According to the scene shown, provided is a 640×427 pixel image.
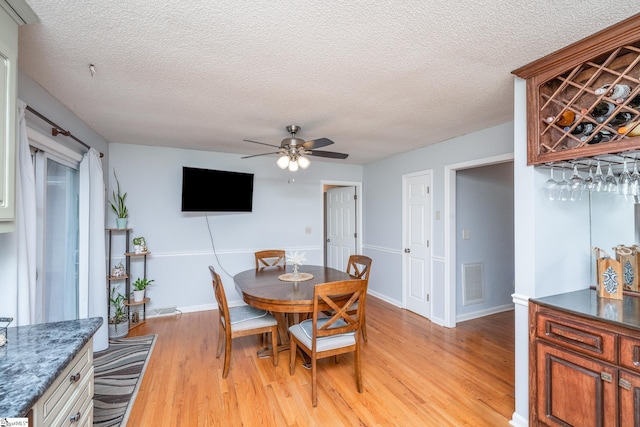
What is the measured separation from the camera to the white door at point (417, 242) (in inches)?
160

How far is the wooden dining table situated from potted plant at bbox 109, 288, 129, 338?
1584 mm

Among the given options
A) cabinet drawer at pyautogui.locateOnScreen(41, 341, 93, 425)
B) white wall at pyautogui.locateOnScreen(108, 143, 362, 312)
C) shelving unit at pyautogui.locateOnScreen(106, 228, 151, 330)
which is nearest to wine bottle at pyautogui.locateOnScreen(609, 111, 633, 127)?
cabinet drawer at pyautogui.locateOnScreen(41, 341, 93, 425)

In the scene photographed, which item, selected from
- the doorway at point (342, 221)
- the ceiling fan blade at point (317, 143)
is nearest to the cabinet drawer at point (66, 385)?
the ceiling fan blade at point (317, 143)

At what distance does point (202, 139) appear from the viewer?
373cm

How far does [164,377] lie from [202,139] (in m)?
2.63

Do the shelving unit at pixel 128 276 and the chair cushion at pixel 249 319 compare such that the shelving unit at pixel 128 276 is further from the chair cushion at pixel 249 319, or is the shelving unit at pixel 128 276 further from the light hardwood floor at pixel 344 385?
the chair cushion at pixel 249 319

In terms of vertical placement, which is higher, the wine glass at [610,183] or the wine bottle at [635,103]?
the wine bottle at [635,103]

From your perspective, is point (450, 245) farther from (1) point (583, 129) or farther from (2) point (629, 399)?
(2) point (629, 399)

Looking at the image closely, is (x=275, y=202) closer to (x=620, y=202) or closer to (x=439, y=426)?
(x=439, y=426)

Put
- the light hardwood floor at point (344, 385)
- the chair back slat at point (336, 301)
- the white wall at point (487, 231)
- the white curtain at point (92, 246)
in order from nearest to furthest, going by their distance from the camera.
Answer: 1. the light hardwood floor at point (344, 385)
2. the chair back slat at point (336, 301)
3. the white curtain at point (92, 246)
4. the white wall at point (487, 231)

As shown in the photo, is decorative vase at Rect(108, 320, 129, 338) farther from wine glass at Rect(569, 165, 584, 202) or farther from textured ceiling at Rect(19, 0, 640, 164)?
wine glass at Rect(569, 165, 584, 202)

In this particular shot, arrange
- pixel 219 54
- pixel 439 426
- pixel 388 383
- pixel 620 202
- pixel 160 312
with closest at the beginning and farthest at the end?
pixel 219 54 → pixel 439 426 → pixel 620 202 → pixel 388 383 → pixel 160 312

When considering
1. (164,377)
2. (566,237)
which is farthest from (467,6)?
(164,377)

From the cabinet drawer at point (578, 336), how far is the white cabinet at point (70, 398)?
241 cm
